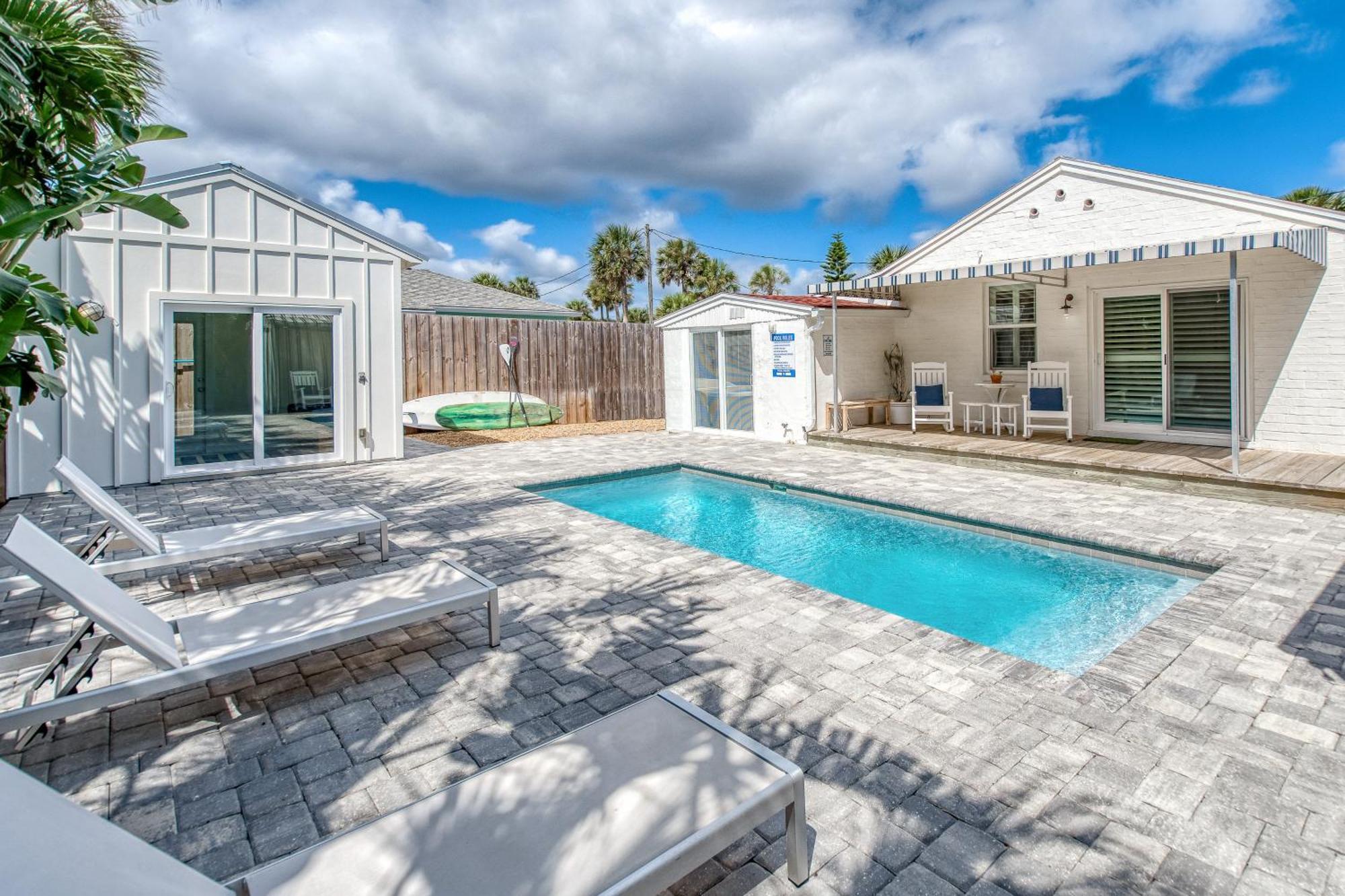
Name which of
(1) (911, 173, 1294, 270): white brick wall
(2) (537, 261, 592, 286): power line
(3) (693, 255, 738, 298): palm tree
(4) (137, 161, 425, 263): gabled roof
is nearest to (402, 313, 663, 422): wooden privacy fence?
(4) (137, 161, 425, 263): gabled roof

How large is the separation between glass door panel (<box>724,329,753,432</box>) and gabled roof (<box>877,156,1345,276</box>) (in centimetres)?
304

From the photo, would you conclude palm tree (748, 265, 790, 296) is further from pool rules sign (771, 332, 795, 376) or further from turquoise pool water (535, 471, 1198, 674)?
turquoise pool water (535, 471, 1198, 674)

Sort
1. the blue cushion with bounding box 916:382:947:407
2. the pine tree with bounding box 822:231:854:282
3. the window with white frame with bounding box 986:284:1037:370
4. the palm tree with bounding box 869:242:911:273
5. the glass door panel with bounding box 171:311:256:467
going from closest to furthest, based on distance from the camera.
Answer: the glass door panel with bounding box 171:311:256:467, the window with white frame with bounding box 986:284:1037:370, the blue cushion with bounding box 916:382:947:407, the palm tree with bounding box 869:242:911:273, the pine tree with bounding box 822:231:854:282

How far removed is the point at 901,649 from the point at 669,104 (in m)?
18.5

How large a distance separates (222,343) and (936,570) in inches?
397

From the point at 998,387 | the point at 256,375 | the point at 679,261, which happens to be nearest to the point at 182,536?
the point at 256,375

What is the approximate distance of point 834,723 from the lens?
124 inches

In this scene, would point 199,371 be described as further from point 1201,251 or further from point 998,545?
point 1201,251

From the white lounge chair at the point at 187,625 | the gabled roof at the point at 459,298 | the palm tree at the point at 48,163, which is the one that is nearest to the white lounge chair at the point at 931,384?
the white lounge chair at the point at 187,625

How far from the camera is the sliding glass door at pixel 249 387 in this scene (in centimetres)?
983

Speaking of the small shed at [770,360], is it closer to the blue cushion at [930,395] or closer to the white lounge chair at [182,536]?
the blue cushion at [930,395]

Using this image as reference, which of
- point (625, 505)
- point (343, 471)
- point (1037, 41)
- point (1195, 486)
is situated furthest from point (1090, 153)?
point (343, 471)

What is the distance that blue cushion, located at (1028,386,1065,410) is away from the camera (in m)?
11.0

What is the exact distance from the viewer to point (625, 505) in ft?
30.8
